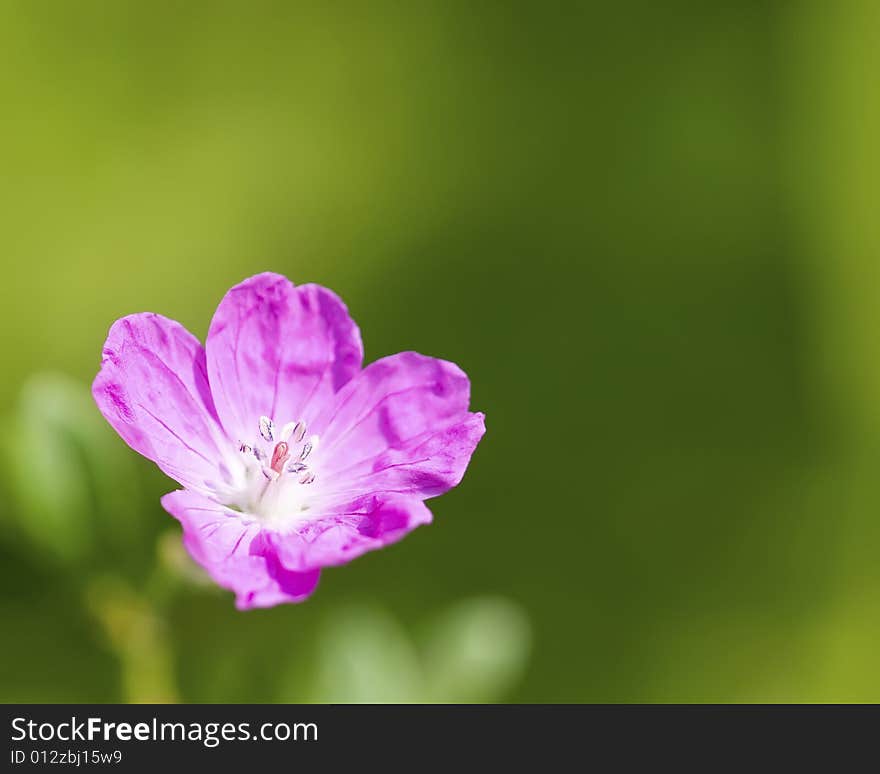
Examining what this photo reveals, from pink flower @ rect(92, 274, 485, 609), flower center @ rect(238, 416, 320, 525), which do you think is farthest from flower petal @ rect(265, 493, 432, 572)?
flower center @ rect(238, 416, 320, 525)

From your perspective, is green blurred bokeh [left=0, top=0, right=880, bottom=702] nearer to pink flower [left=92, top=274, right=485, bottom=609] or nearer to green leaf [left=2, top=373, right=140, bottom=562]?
green leaf [left=2, top=373, right=140, bottom=562]

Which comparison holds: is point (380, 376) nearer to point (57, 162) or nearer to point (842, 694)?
point (57, 162)

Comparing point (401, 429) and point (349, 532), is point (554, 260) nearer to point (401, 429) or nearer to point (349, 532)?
point (401, 429)

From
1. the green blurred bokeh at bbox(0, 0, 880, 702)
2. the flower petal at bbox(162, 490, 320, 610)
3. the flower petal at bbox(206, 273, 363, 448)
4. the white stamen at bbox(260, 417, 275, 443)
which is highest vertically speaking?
the green blurred bokeh at bbox(0, 0, 880, 702)

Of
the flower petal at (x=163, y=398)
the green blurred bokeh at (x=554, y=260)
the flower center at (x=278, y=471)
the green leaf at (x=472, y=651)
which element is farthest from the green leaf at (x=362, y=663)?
the flower petal at (x=163, y=398)

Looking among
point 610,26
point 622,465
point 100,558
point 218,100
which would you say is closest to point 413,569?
point 622,465

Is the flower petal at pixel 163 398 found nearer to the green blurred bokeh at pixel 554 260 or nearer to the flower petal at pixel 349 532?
the flower petal at pixel 349 532
